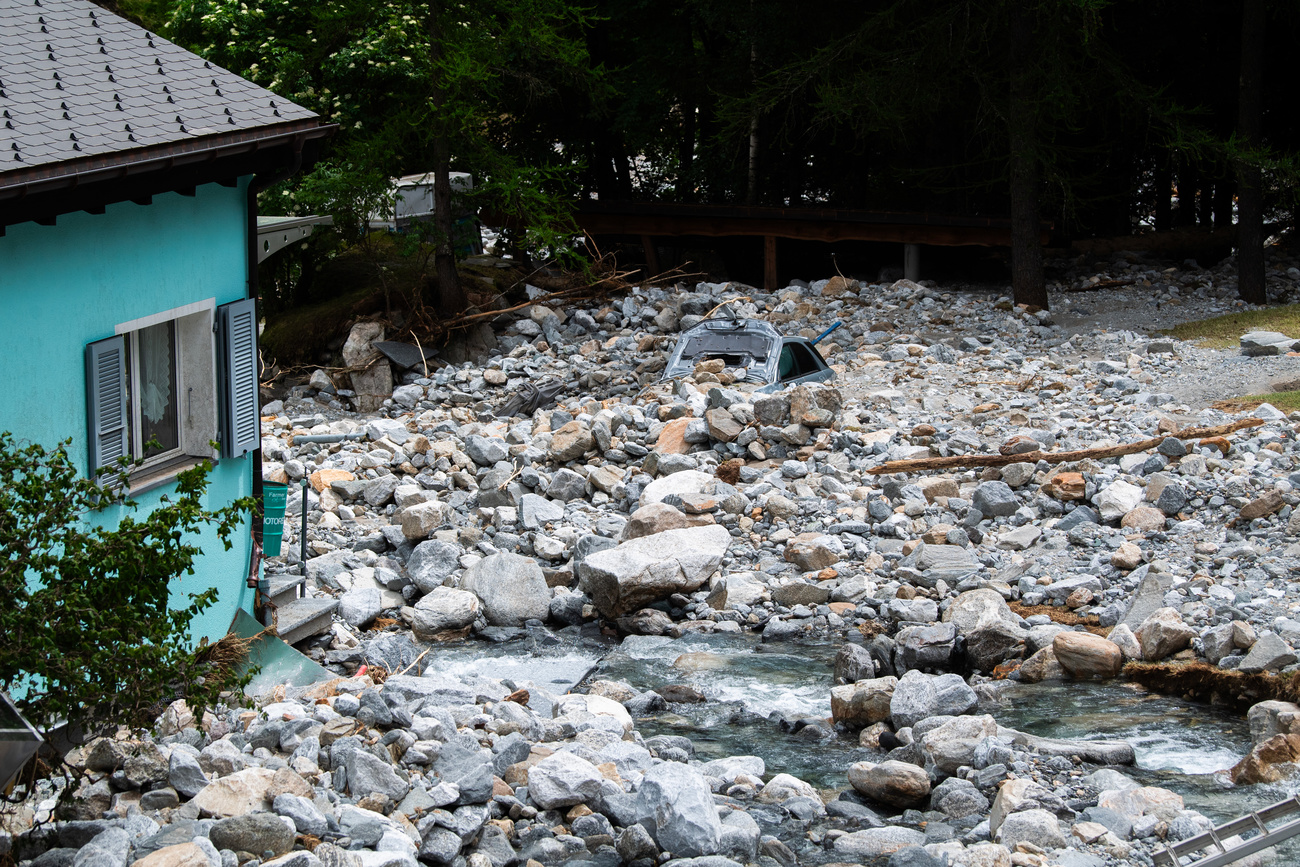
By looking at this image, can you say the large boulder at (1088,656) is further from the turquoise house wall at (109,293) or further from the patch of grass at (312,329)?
the patch of grass at (312,329)

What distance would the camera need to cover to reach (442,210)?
2030 cm

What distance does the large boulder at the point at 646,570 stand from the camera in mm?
9859

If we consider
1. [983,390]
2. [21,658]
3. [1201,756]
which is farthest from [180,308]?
[983,390]

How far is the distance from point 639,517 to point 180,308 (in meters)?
4.85

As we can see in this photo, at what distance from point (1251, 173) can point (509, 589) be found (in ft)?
53.0

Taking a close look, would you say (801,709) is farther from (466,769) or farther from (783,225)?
(783,225)

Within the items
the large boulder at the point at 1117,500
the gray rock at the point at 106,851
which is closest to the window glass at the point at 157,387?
the gray rock at the point at 106,851

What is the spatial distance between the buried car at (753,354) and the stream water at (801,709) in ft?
18.4

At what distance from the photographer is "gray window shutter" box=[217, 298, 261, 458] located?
7.68 m

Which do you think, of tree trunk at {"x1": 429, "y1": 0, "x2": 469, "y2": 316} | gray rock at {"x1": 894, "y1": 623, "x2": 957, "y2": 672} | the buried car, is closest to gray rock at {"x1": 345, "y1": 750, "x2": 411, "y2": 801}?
gray rock at {"x1": 894, "y1": 623, "x2": 957, "y2": 672}

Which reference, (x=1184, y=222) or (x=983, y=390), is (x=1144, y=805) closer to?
(x=983, y=390)

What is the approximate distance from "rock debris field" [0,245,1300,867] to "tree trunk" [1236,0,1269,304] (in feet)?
10.3

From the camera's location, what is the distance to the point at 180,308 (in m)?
7.31

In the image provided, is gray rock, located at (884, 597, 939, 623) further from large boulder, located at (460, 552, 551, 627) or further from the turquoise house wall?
the turquoise house wall
